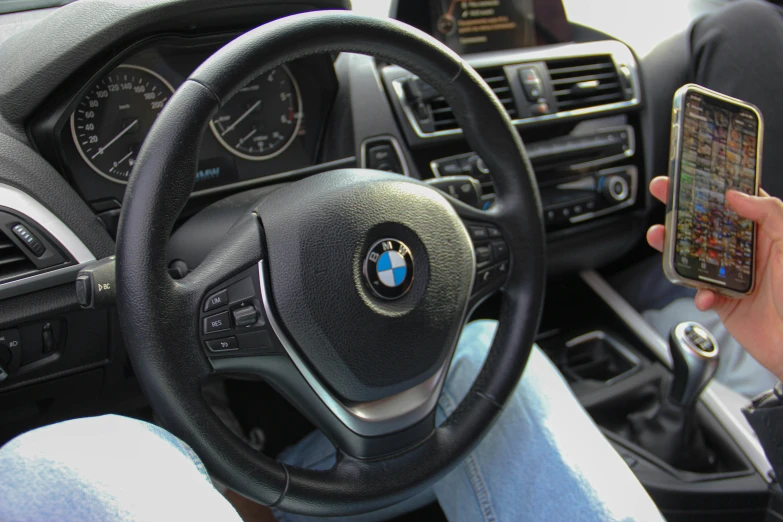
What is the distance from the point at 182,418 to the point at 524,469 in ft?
1.40

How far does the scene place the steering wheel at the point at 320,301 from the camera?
648 millimetres

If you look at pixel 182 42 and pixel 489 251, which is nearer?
pixel 489 251

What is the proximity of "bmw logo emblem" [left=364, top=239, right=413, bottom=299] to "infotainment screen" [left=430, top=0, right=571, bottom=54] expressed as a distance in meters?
0.82

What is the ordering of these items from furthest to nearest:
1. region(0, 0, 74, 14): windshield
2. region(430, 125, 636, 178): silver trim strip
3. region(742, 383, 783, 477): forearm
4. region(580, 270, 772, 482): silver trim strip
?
region(430, 125, 636, 178): silver trim strip < region(580, 270, 772, 482): silver trim strip < region(0, 0, 74, 14): windshield < region(742, 383, 783, 477): forearm

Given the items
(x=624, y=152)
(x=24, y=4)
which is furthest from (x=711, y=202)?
(x=24, y=4)

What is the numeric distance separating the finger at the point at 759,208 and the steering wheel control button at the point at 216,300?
758 mm

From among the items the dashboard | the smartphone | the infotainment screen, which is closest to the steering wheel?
the dashboard

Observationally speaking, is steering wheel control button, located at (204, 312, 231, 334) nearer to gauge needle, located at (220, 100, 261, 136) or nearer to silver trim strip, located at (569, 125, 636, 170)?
gauge needle, located at (220, 100, 261, 136)

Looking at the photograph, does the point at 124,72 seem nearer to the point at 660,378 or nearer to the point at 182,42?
the point at 182,42

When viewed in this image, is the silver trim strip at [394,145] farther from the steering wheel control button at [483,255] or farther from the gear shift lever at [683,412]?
the gear shift lever at [683,412]

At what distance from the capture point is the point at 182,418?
65 cm

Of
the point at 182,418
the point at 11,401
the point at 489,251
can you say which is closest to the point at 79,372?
the point at 11,401

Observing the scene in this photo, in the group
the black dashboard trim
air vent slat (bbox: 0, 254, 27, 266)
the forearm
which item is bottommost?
the forearm

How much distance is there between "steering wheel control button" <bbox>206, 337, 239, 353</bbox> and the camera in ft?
2.23
